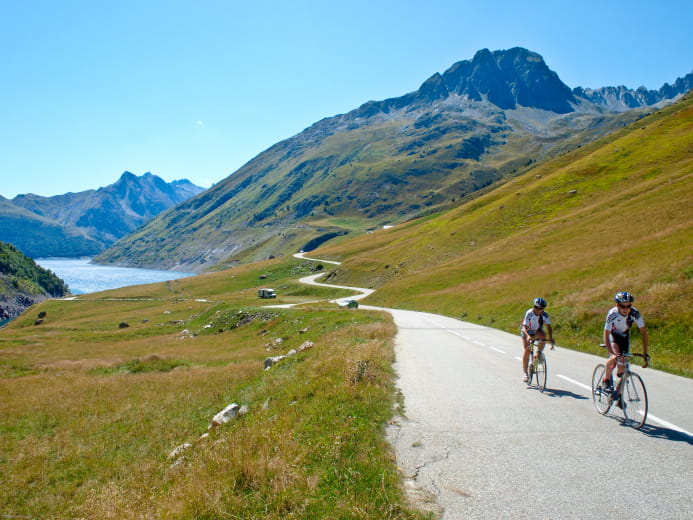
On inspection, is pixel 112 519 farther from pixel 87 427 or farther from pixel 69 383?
pixel 69 383

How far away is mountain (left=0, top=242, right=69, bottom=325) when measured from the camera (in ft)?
456

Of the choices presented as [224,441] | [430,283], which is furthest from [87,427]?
[430,283]

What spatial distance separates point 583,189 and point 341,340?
71908mm

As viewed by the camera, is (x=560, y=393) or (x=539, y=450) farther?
(x=560, y=393)

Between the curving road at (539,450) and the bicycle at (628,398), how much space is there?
25 centimetres

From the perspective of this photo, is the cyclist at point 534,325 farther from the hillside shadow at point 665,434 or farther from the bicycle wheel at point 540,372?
the hillside shadow at point 665,434

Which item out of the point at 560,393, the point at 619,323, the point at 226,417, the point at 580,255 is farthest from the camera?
the point at 580,255

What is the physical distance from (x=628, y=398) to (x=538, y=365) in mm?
3111

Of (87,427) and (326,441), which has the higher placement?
(326,441)

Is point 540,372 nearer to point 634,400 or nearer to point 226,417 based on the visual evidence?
point 634,400

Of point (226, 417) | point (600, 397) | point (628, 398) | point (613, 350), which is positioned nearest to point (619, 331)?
point (613, 350)

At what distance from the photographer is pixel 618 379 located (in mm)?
9555

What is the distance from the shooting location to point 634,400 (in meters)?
8.95

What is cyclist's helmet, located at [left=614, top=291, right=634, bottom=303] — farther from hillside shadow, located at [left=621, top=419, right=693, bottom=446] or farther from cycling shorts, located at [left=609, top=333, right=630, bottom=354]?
hillside shadow, located at [left=621, top=419, right=693, bottom=446]
